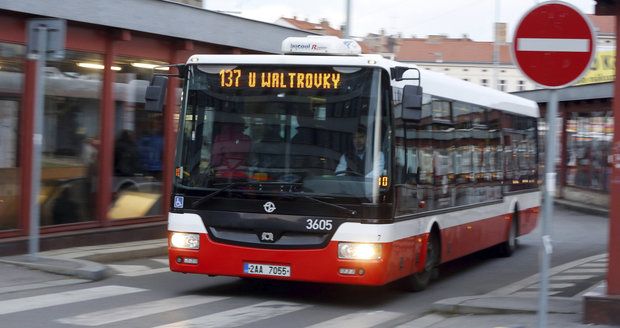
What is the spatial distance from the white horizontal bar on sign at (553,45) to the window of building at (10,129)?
8.84m

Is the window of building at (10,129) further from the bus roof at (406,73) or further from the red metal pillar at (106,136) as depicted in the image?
the bus roof at (406,73)

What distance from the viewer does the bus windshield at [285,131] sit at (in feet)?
33.3

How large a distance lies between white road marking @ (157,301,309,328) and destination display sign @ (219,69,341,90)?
2471 mm

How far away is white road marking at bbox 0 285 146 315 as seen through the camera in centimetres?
974

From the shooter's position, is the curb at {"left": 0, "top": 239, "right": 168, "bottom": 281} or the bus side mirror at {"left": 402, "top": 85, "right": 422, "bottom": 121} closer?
the bus side mirror at {"left": 402, "top": 85, "right": 422, "bottom": 121}

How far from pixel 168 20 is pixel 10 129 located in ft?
13.8

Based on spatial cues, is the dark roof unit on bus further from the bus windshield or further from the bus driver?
the bus driver

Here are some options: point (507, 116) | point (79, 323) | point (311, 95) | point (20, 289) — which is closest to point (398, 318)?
point (311, 95)

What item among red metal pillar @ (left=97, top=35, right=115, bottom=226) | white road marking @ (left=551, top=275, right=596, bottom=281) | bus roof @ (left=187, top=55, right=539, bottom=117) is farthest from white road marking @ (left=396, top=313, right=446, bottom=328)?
red metal pillar @ (left=97, top=35, right=115, bottom=226)

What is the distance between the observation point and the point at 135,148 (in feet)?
55.0

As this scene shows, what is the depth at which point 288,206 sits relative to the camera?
1020 cm

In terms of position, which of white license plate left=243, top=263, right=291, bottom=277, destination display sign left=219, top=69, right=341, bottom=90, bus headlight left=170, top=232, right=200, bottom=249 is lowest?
white license plate left=243, top=263, right=291, bottom=277

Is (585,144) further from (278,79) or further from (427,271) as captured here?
(278,79)

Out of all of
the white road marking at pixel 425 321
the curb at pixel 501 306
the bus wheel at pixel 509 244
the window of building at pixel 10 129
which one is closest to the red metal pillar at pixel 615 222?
the curb at pixel 501 306
